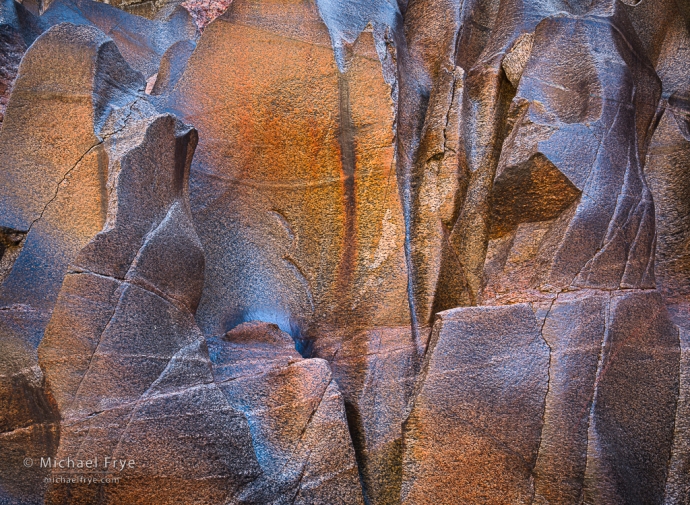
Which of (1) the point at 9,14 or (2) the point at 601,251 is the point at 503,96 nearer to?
(2) the point at 601,251

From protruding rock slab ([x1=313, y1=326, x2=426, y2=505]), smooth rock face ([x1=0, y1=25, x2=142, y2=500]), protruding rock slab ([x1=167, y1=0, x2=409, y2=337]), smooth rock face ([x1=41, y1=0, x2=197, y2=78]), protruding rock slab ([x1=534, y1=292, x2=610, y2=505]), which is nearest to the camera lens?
protruding rock slab ([x1=534, y1=292, x2=610, y2=505])

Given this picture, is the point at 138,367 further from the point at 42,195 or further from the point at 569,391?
the point at 569,391

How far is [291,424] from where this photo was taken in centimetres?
405

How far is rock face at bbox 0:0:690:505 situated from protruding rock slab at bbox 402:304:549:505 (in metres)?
0.01

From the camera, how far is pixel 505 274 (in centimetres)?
435

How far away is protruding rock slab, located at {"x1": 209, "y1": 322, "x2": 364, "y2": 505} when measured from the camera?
3852 millimetres

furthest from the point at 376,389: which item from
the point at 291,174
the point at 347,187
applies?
the point at 291,174

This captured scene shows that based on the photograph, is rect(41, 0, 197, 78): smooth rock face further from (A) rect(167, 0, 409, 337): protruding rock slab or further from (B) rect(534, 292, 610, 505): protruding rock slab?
(B) rect(534, 292, 610, 505): protruding rock slab

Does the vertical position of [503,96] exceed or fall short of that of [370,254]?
it exceeds it

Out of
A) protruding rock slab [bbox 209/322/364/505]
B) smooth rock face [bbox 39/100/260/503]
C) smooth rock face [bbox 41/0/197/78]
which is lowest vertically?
protruding rock slab [bbox 209/322/364/505]

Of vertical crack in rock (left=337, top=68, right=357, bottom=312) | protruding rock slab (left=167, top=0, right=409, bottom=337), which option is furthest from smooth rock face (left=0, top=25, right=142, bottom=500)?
vertical crack in rock (left=337, top=68, right=357, bottom=312)

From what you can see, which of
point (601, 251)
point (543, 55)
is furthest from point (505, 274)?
point (543, 55)

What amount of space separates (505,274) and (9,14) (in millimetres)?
4831

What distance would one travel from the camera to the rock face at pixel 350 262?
370 centimetres
